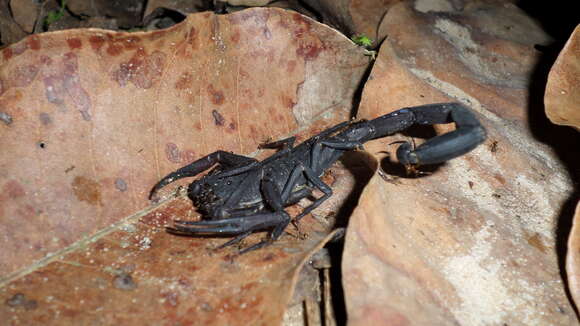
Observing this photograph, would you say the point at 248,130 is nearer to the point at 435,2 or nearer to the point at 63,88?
the point at 63,88

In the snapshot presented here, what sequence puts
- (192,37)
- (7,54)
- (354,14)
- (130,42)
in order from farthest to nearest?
1. (354,14)
2. (192,37)
3. (130,42)
4. (7,54)

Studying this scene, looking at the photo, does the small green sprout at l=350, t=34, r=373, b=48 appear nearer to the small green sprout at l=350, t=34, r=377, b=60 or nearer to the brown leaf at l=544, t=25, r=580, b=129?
the small green sprout at l=350, t=34, r=377, b=60

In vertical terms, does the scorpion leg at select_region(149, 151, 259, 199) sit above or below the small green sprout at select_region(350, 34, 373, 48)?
below

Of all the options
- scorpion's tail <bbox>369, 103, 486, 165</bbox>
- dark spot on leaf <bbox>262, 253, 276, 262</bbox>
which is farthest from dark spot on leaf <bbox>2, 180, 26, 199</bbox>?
scorpion's tail <bbox>369, 103, 486, 165</bbox>

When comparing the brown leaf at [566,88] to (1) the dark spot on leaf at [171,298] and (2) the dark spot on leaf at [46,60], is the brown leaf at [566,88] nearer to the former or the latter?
(1) the dark spot on leaf at [171,298]

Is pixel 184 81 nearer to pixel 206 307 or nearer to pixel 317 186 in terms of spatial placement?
pixel 317 186

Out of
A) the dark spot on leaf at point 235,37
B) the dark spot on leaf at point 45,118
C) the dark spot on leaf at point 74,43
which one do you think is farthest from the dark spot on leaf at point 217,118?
the dark spot on leaf at point 45,118

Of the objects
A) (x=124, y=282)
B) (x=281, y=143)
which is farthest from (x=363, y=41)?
(x=124, y=282)
